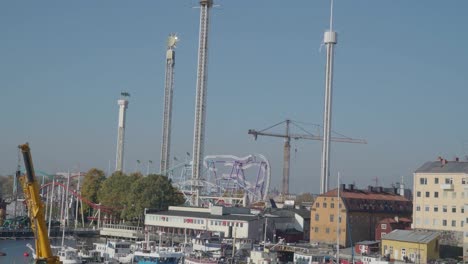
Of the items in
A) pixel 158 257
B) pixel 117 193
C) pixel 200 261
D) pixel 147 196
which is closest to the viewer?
pixel 200 261

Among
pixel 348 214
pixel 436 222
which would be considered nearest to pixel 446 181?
pixel 436 222

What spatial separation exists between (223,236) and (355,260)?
2429cm

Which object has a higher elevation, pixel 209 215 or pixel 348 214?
pixel 348 214

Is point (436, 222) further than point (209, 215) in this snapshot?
No

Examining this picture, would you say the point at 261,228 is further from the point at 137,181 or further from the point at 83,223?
the point at 83,223

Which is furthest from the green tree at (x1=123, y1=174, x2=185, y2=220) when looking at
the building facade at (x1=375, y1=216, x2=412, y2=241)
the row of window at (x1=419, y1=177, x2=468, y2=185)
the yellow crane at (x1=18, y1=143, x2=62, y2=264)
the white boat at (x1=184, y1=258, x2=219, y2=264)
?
the yellow crane at (x1=18, y1=143, x2=62, y2=264)

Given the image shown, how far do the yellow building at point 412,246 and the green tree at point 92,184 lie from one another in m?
63.4

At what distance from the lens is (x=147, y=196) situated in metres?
97.2

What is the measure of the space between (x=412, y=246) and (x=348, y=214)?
518 inches

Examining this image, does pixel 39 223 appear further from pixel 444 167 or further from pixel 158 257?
pixel 444 167

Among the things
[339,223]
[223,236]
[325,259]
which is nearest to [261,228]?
[223,236]

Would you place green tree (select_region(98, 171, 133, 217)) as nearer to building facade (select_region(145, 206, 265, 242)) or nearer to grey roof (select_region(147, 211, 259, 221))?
building facade (select_region(145, 206, 265, 242))

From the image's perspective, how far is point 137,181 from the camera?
327 feet

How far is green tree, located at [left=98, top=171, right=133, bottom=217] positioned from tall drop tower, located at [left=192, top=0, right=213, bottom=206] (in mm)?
10375
